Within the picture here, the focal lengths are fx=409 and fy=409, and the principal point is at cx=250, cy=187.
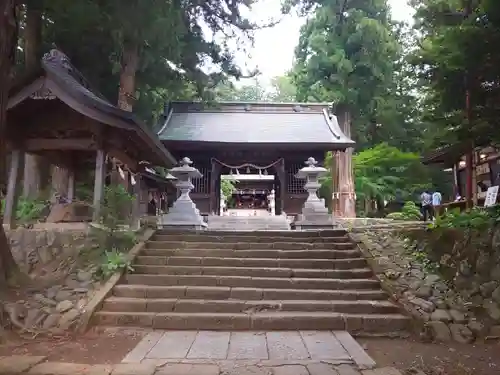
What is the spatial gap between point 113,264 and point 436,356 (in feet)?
15.7

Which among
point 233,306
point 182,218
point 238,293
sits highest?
point 182,218

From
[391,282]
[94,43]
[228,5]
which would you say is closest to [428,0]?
[228,5]

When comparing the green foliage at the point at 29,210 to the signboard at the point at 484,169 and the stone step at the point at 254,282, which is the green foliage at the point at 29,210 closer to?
the stone step at the point at 254,282

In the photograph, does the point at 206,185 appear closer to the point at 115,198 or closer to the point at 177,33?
the point at 177,33

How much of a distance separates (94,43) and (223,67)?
4.08 metres

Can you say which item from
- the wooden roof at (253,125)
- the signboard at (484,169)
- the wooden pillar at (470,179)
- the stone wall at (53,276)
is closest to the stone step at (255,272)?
the stone wall at (53,276)

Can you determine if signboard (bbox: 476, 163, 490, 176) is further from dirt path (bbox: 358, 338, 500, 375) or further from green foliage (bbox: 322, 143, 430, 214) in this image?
dirt path (bbox: 358, 338, 500, 375)

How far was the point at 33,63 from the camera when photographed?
9969 mm

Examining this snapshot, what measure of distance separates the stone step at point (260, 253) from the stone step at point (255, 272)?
66 centimetres

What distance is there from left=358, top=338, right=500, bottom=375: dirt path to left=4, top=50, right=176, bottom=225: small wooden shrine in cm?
523

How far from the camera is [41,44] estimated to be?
1069 centimetres

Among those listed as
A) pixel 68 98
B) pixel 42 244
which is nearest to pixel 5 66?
pixel 68 98

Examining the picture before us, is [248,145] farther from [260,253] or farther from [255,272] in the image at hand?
[255,272]

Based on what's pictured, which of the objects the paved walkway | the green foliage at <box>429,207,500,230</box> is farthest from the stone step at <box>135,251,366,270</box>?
the paved walkway
